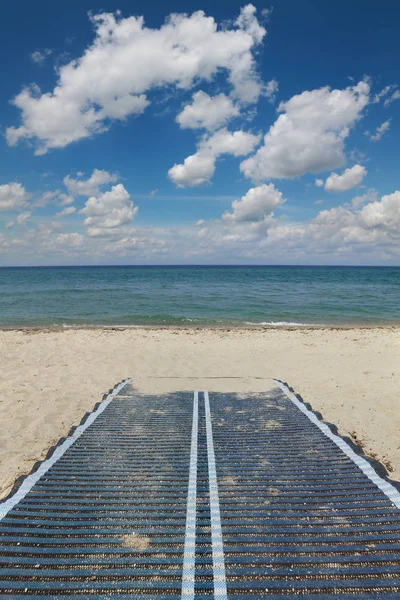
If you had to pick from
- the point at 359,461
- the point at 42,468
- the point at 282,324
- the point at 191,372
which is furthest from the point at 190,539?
the point at 282,324

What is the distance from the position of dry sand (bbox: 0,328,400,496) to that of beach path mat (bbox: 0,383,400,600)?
6.10 ft

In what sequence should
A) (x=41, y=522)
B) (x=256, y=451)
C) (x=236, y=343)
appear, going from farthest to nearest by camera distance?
(x=236, y=343), (x=256, y=451), (x=41, y=522)

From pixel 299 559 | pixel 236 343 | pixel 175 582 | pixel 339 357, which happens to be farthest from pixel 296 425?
pixel 236 343

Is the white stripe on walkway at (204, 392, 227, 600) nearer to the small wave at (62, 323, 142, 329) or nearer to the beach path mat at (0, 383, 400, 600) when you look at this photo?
the beach path mat at (0, 383, 400, 600)

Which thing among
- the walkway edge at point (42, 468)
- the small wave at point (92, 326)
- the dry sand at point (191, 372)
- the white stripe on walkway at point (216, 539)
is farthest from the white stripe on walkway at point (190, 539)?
the small wave at point (92, 326)

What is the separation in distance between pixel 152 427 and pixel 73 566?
3.27 meters

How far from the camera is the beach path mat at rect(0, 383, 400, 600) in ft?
8.79

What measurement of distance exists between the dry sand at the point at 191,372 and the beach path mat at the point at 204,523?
1858 millimetres

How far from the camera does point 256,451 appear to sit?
16.5ft

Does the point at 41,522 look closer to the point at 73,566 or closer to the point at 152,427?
the point at 73,566

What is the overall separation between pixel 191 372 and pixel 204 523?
8.10m

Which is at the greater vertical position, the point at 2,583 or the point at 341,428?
the point at 2,583

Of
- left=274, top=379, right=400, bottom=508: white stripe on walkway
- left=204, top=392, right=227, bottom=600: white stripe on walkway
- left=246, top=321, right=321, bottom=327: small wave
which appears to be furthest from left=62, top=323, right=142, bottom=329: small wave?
left=204, top=392, right=227, bottom=600: white stripe on walkway

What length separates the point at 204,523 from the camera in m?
3.35
